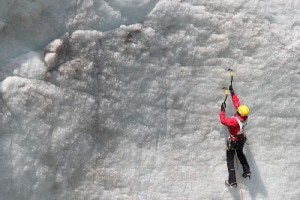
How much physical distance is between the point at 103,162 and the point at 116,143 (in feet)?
1.33

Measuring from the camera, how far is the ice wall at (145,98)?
8.66 meters

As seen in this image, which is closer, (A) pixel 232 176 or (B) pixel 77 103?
(B) pixel 77 103

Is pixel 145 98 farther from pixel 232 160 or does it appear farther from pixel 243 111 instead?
pixel 232 160

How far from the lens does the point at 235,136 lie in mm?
9141

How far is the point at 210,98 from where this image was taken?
9.46m

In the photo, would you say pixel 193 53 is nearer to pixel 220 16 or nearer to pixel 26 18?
pixel 220 16

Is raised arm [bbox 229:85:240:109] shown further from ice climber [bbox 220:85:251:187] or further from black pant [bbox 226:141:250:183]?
black pant [bbox 226:141:250:183]

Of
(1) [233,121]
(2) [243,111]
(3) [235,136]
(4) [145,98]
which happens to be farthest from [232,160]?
(4) [145,98]

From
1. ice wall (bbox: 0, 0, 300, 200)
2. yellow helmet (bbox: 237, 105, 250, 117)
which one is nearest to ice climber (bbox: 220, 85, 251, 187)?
yellow helmet (bbox: 237, 105, 250, 117)

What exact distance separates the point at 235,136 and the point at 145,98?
172 cm

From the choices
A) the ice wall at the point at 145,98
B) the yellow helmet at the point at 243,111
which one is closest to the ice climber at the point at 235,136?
the yellow helmet at the point at 243,111

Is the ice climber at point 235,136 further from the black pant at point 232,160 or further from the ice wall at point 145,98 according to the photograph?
the ice wall at point 145,98

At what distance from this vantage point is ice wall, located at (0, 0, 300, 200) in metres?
8.66

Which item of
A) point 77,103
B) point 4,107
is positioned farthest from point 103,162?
point 4,107
